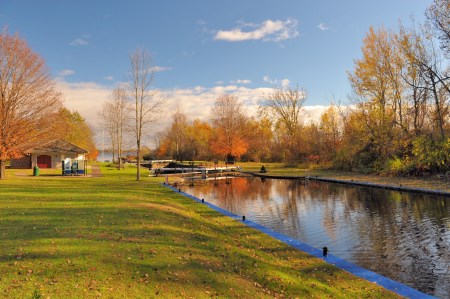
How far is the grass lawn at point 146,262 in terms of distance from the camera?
555cm

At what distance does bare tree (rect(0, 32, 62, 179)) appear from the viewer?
998 inches

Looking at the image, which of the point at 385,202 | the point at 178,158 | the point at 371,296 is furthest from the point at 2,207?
the point at 178,158

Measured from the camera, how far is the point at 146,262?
6695 millimetres

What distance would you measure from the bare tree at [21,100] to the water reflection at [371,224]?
47.9 feet

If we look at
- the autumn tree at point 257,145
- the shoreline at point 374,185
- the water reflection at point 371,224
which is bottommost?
the water reflection at point 371,224

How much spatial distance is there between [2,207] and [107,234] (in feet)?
20.5

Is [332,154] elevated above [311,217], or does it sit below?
above

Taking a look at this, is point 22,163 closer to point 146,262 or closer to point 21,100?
point 21,100

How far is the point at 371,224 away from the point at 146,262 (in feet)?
35.4

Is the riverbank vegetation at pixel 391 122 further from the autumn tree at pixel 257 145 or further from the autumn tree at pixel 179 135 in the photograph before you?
the autumn tree at pixel 179 135

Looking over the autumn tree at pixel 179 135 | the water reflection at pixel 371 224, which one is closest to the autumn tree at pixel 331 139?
the water reflection at pixel 371 224

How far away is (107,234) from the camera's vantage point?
334 inches

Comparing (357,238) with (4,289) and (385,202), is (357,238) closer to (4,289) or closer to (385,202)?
(385,202)

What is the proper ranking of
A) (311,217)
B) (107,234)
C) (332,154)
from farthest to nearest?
(332,154) → (311,217) → (107,234)
